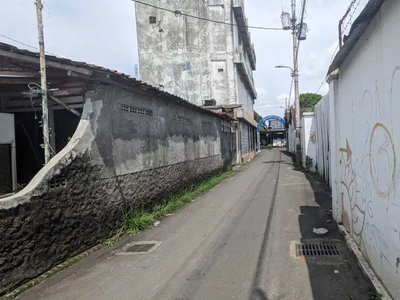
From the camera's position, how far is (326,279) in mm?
4012

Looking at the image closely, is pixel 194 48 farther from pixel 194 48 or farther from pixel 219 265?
pixel 219 265

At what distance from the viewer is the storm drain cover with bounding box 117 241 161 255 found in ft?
18.1

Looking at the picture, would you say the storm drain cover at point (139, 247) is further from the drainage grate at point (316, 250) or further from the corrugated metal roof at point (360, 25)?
the corrugated metal roof at point (360, 25)

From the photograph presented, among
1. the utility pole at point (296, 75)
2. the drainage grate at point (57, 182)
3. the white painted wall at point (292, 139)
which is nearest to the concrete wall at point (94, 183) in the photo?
the drainage grate at point (57, 182)

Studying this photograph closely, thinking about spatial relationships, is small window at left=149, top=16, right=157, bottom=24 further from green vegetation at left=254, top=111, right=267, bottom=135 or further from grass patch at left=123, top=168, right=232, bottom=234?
green vegetation at left=254, top=111, right=267, bottom=135

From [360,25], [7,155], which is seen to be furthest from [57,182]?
[360,25]

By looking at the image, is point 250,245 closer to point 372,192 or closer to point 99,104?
point 372,192

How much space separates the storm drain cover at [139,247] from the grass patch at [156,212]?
0.68 metres

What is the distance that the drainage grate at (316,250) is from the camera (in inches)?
194

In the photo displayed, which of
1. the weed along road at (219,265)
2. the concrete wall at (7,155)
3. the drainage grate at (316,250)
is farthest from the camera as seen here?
the concrete wall at (7,155)

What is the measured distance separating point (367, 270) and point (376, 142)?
1579mm

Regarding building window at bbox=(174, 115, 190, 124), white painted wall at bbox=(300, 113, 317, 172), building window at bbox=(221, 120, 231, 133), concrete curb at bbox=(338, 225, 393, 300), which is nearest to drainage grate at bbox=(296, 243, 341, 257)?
concrete curb at bbox=(338, 225, 393, 300)

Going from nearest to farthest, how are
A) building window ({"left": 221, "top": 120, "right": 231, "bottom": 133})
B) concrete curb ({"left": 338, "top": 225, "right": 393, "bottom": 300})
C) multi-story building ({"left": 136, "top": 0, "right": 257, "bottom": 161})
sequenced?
concrete curb ({"left": 338, "top": 225, "right": 393, "bottom": 300}) < building window ({"left": 221, "top": 120, "right": 231, "bottom": 133}) < multi-story building ({"left": 136, "top": 0, "right": 257, "bottom": 161})

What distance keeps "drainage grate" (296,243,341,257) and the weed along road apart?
54mm
